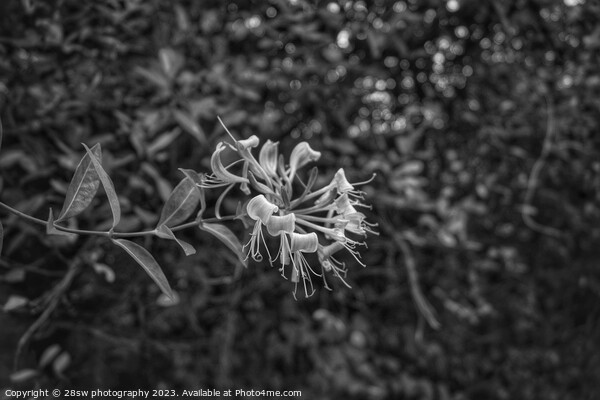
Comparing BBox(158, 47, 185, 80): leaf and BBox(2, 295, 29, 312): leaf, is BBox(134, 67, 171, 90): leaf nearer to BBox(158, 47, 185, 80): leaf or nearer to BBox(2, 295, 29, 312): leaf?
BBox(158, 47, 185, 80): leaf

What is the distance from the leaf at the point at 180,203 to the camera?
2.25 ft

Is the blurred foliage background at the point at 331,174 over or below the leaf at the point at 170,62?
below

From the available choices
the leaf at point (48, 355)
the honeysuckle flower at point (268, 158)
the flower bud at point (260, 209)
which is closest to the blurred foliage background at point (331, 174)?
the leaf at point (48, 355)

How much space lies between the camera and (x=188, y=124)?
1073 mm

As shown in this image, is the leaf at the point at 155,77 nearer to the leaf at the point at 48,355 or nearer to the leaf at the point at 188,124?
the leaf at the point at 188,124

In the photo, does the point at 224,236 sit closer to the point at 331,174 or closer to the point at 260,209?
the point at 260,209

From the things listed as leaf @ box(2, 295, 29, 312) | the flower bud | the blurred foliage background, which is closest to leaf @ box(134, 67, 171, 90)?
the blurred foliage background

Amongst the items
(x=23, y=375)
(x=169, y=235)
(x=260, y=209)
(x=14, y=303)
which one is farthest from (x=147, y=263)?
(x=23, y=375)

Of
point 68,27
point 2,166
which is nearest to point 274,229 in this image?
point 2,166

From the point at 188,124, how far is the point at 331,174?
38 cm

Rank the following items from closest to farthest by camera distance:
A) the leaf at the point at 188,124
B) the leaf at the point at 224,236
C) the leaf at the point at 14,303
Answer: the leaf at the point at 224,236 → the leaf at the point at 14,303 → the leaf at the point at 188,124

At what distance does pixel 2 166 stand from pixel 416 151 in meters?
0.95

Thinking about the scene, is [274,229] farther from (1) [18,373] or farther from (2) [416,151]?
(2) [416,151]

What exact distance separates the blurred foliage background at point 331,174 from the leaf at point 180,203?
15.1 inches
